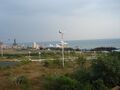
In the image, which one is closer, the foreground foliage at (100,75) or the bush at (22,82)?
the foreground foliage at (100,75)

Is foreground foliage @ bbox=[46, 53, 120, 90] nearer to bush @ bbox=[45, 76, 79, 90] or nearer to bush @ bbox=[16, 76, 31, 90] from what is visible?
bush @ bbox=[45, 76, 79, 90]

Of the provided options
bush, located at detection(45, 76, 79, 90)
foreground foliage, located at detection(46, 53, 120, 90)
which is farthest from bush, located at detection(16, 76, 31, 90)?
bush, located at detection(45, 76, 79, 90)

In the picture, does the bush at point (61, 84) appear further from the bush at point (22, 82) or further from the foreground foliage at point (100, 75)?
the bush at point (22, 82)

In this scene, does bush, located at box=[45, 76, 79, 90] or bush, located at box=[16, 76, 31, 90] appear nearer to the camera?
bush, located at box=[45, 76, 79, 90]

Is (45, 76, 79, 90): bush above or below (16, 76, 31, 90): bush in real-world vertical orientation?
above

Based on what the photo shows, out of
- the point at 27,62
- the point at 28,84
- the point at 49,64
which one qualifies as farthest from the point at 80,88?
the point at 27,62

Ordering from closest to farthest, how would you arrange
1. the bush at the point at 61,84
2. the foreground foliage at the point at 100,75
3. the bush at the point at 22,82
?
the bush at the point at 61,84 → the foreground foliage at the point at 100,75 → the bush at the point at 22,82

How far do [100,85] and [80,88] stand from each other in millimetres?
991

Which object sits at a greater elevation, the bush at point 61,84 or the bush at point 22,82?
the bush at point 61,84

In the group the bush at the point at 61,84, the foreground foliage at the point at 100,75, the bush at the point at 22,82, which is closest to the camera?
the bush at the point at 61,84

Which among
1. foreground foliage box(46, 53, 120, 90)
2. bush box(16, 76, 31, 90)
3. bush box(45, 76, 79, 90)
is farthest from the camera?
bush box(16, 76, 31, 90)

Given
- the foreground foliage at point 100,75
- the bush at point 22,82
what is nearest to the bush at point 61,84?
the foreground foliage at point 100,75

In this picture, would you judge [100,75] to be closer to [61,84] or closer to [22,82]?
[61,84]

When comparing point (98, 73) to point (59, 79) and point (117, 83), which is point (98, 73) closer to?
point (117, 83)
